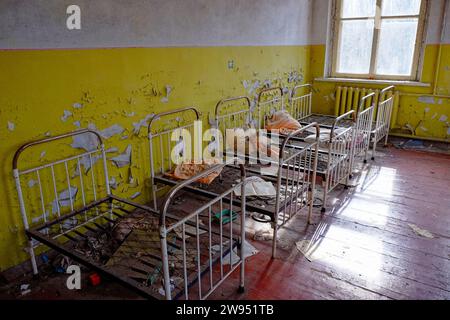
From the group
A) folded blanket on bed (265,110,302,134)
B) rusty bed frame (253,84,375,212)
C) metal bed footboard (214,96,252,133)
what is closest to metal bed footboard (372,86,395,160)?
rusty bed frame (253,84,375,212)

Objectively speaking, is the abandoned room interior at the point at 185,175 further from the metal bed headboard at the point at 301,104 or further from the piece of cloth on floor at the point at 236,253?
the metal bed headboard at the point at 301,104

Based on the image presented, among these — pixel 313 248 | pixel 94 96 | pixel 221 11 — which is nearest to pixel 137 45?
pixel 94 96

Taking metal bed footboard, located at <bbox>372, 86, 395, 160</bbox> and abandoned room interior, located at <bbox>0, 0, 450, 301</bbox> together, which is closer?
abandoned room interior, located at <bbox>0, 0, 450, 301</bbox>

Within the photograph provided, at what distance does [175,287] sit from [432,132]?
511 centimetres

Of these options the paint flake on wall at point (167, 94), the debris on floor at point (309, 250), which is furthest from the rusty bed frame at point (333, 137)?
the paint flake on wall at point (167, 94)

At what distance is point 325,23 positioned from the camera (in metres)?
5.98

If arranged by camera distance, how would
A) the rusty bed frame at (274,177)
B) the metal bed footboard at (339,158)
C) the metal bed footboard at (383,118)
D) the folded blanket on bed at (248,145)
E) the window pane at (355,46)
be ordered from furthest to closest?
the window pane at (355,46) → the metal bed footboard at (383,118) → the folded blanket on bed at (248,145) → the metal bed footboard at (339,158) → the rusty bed frame at (274,177)

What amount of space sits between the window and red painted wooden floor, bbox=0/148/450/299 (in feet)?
7.96

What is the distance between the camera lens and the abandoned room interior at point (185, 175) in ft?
7.59

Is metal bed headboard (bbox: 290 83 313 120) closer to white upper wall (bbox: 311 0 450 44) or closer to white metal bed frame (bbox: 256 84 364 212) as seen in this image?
white metal bed frame (bbox: 256 84 364 212)

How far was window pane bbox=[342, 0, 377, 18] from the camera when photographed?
5.63 metres

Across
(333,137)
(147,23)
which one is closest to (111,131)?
(147,23)

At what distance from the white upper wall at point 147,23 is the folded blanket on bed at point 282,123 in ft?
3.33

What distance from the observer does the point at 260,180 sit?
10.5 ft
